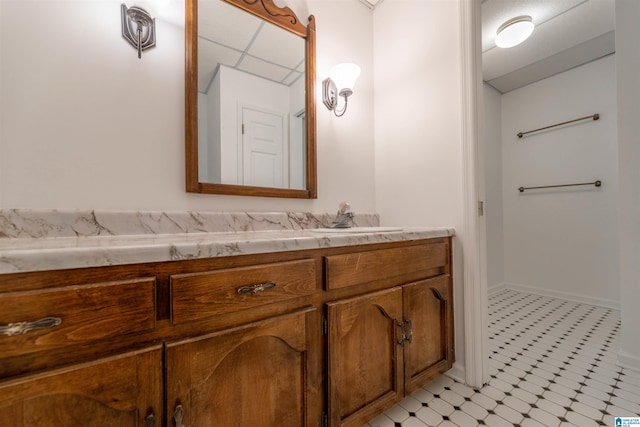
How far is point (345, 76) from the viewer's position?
1584 mm

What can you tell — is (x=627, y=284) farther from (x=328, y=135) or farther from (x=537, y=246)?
(x=328, y=135)

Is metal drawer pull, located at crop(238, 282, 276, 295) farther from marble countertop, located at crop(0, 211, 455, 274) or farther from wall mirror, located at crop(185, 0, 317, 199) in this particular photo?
wall mirror, located at crop(185, 0, 317, 199)

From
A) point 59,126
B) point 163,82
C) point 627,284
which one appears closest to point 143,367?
point 59,126

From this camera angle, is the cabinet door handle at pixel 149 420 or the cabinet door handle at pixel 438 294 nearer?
the cabinet door handle at pixel 149 420

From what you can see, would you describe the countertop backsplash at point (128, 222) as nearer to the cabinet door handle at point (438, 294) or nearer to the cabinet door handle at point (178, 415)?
the cabinet door handle at point (178, 415)

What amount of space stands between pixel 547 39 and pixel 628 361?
2.46m

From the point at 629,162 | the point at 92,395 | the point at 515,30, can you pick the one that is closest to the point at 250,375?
the point at 92,395

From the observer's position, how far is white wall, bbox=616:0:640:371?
1.54 m

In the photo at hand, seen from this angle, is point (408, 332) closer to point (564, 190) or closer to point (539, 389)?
point (539, 389)

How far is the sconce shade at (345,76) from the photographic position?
1.57 metres

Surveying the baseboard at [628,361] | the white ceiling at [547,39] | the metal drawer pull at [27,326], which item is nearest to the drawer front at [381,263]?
the metal drawer pull at [27,326]

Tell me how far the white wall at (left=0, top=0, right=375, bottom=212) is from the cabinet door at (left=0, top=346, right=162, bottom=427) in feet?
2.11

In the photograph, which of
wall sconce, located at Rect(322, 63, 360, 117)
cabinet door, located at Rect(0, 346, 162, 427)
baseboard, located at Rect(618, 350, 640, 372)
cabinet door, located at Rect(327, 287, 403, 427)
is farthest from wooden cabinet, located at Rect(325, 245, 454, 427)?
baseboard, located at Rect(618, 350, 640, 372)

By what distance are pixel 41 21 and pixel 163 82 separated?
372 millimetres
